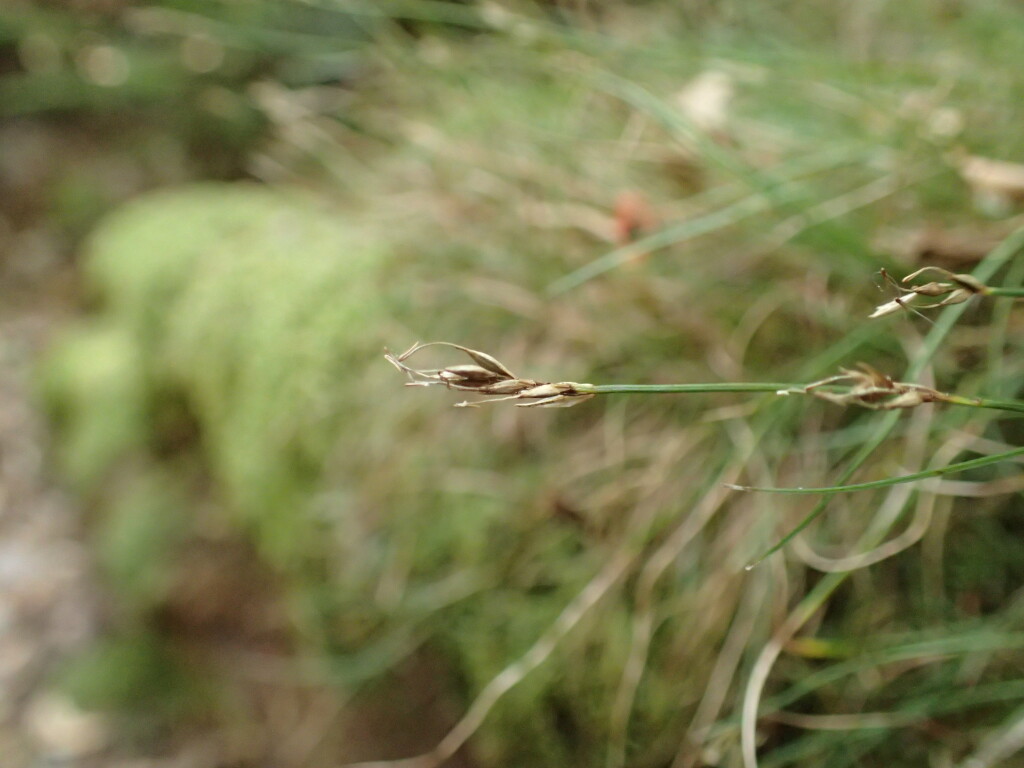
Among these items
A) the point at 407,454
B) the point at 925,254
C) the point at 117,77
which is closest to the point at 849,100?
Answer: the point at 925,254

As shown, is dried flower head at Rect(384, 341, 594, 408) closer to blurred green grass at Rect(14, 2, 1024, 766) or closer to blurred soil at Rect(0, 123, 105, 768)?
blurred green grass at Rect(14, 2, 1024, 766)

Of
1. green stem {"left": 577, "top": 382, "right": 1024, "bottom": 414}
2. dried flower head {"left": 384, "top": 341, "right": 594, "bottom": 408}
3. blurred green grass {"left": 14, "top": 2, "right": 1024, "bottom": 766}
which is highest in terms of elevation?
dried flower head {"left": 384, "top": 341, "right": 594, "bottom": 408}

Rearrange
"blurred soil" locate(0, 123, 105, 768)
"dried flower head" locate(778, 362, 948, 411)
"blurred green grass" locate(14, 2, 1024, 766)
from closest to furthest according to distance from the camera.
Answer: "dried flower head" locate(778, 362, 948, 411), "blurred green grass" locate(14, 2, 1024, 766), "blurred soil" locate(0, 123, 105, 768)

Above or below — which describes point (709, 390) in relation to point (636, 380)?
above

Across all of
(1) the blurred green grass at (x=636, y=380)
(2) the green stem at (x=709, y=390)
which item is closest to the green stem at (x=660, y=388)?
(2) the green stem at (x=709, y=390)

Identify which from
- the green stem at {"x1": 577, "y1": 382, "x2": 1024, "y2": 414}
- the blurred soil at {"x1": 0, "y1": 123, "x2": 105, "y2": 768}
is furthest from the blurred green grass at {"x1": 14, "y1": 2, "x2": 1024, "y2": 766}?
the blurred soil at {"x1": 0, "y1": 123, "x2": 105, "y2": 768}

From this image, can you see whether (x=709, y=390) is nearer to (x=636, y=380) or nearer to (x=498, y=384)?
(x=498, y=384)

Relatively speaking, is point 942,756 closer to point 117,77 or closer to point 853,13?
point 853,13

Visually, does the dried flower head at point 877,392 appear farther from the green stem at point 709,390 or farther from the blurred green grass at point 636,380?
the blurred green grass at point 636,380

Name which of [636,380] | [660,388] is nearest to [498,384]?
[660,388]
